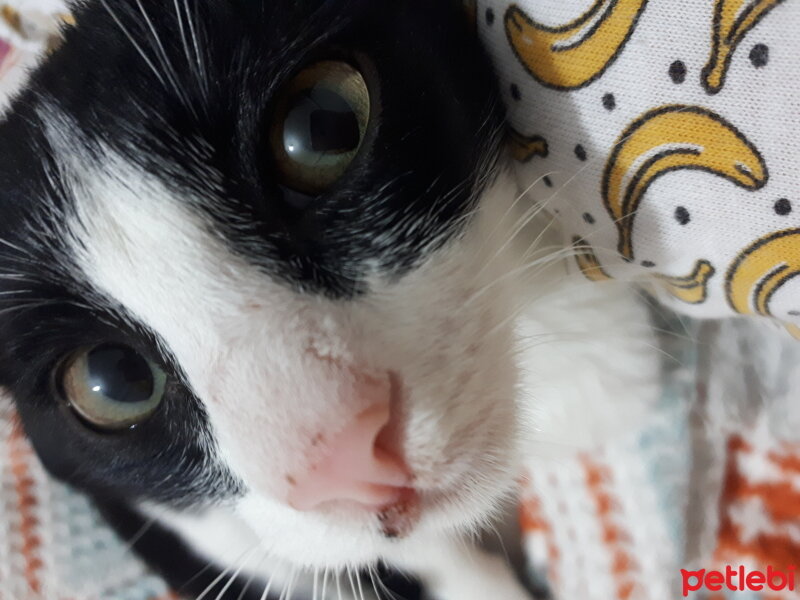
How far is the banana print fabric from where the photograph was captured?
427 millimetres

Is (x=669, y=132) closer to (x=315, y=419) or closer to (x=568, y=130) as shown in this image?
(x=568, y=130)

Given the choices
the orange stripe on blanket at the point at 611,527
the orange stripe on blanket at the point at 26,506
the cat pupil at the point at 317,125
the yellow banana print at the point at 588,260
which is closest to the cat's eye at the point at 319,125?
the cat pupil at the point at 317,125

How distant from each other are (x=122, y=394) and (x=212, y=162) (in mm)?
229

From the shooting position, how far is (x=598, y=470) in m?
0.81

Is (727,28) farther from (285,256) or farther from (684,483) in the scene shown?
(684,483)

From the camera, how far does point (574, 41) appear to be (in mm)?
490

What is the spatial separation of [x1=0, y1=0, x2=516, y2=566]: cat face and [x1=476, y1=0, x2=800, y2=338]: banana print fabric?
67mm

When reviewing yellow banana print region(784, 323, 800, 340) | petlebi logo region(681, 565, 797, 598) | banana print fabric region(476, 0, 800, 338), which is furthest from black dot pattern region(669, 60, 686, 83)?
petlebi logo region(681, 565, 797, 598)

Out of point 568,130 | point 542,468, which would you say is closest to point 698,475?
point 542,468

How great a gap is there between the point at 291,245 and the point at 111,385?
8.5 inches

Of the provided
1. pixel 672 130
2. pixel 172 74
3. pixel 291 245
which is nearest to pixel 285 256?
pixel 291 245

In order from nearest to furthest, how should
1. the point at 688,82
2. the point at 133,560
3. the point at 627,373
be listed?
the point at 688,82, the point at 627,373, the point at 133,560

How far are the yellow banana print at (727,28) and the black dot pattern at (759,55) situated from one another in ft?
0.03

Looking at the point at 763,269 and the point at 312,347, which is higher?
the point at 763,269
